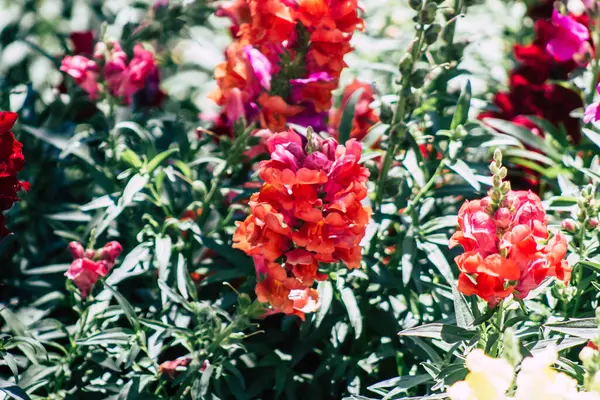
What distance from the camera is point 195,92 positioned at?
3.32 metres

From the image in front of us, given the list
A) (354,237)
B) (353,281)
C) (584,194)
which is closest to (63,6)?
(353,281)

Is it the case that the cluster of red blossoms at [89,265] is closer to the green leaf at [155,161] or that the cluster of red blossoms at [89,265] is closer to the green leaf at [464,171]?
the green leaf at [155,161]

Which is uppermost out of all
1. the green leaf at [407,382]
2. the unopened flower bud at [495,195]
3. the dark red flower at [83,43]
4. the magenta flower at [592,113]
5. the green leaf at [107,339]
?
the unopened flower bud at [495,195]

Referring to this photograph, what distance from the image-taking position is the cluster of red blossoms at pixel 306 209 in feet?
5.13

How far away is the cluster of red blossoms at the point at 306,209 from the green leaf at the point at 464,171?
36cm

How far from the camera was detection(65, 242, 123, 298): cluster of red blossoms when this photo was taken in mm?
1874

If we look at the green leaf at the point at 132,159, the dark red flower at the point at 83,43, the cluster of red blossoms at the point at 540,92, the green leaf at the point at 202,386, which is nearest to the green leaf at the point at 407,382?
the green leaf at the point at 202,386

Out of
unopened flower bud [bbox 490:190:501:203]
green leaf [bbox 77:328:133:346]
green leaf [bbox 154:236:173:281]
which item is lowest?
green leaf [bbox 77:328:133:346]

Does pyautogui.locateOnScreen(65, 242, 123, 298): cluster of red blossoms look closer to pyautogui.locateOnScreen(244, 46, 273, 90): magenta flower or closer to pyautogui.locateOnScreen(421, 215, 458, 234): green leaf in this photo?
pyautogui.locateOnScreen(244, 46, 273, 90): magenta flower

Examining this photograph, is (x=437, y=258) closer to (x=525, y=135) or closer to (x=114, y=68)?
(x=525, y=135)

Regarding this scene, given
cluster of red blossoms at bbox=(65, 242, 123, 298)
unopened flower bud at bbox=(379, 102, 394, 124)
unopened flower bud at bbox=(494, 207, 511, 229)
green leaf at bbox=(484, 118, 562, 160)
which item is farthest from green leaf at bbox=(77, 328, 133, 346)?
green leaf at bbox=(484, 118, 562, 160)

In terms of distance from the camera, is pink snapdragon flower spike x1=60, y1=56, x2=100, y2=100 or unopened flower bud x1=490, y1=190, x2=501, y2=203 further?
pink snapdragon flower spike x1=60, y1=56, x2=100, y2=100

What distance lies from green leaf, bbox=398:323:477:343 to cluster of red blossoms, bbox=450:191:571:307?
10 cm

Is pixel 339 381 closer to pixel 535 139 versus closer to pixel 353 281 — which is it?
pixel 353 281
